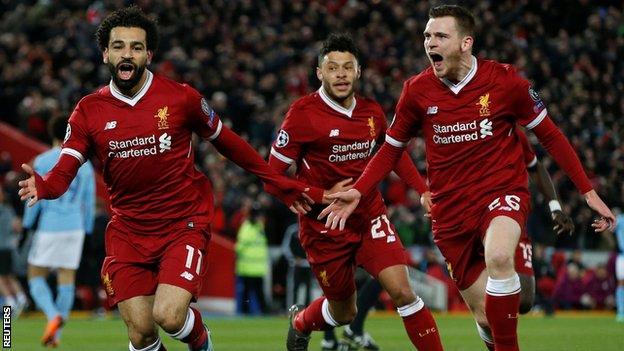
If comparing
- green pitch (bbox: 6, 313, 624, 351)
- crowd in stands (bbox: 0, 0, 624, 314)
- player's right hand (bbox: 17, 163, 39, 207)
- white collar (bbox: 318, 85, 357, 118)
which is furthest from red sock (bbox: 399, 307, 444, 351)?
crowd in stands (bbox: 0, 0, 624, 314)

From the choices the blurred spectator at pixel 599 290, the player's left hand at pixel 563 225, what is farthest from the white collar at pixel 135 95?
the blurred spectator at pixel 599 290

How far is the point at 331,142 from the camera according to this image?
984 centimetres

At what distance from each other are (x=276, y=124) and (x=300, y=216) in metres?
13.8

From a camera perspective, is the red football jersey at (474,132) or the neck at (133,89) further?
the neck at (133,89)

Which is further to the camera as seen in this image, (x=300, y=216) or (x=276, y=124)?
(x=276, y=124)

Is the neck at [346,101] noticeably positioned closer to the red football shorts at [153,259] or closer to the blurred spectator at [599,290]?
the red football shorts at [153,259]

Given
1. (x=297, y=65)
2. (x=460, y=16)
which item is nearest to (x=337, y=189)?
(x=460, y=16)

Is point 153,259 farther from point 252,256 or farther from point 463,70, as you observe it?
point 252,256

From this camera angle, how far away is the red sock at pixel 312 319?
10359mm

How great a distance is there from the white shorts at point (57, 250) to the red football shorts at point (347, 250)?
4490mm

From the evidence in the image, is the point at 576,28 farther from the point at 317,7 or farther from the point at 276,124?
the point at 276,124

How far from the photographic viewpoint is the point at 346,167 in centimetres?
984

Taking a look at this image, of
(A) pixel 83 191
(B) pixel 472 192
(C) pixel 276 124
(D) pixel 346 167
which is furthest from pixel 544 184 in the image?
(C) pixel 276 124

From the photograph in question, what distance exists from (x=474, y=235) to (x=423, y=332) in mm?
973
